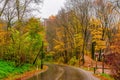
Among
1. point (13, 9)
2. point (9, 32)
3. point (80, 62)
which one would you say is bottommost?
point (80, 62)

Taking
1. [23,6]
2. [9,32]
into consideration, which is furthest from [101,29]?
[9,32]

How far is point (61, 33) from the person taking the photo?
85875 mm

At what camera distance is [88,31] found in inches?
3066

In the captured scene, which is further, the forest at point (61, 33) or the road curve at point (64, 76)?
the forest at point (61, 33)

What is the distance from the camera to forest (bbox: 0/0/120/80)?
4681 centimetres

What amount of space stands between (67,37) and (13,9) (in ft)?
108

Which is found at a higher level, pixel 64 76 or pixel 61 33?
pixel 61 33

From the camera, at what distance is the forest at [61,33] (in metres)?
46.8

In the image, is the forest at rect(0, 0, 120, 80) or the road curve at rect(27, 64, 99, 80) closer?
the road curve at rect(27, 64, 99, 80)

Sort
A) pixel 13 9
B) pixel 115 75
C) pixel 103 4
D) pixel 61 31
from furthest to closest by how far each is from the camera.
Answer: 1. pixel 61 31
2. pixel 103 4
3. pixel 13 9
4. pixel 115 75

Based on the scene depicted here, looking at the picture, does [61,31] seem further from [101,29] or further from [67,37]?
[101,29]

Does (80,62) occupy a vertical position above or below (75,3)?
below

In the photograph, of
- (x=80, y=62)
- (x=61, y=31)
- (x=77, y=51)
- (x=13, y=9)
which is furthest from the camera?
(x=61, y=31)

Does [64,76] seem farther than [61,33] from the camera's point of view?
No
